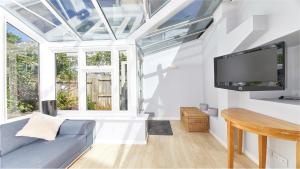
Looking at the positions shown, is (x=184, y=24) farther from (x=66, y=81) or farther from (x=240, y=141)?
(x=66, y=81)

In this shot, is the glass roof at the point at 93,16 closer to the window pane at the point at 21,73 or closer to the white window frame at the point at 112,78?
the white window frame at the point at 112,78

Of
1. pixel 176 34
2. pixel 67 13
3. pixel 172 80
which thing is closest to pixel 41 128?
pixel 67 13

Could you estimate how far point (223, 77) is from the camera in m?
3.31

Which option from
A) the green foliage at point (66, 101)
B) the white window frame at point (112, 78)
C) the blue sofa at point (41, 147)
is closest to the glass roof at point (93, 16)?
the white window frame at point (112, 78)

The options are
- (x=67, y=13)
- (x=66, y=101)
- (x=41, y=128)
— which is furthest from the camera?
(x=66, y=101)

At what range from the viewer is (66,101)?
4449 millimetres

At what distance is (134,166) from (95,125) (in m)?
1.48

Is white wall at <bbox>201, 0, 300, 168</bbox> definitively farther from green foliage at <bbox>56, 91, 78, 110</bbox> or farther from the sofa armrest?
green foliage at <bbox>56, 91, 78, 110</bbox>

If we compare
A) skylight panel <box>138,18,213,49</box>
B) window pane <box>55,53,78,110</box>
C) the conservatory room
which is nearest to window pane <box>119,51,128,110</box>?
the conservatory room

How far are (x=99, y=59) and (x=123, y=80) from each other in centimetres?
78

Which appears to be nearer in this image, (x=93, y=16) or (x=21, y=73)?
(x=93, y=16)

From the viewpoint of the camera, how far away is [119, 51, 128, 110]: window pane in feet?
14.0

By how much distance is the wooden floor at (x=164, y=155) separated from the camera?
112 inches

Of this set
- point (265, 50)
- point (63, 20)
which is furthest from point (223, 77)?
point (63, 20)
